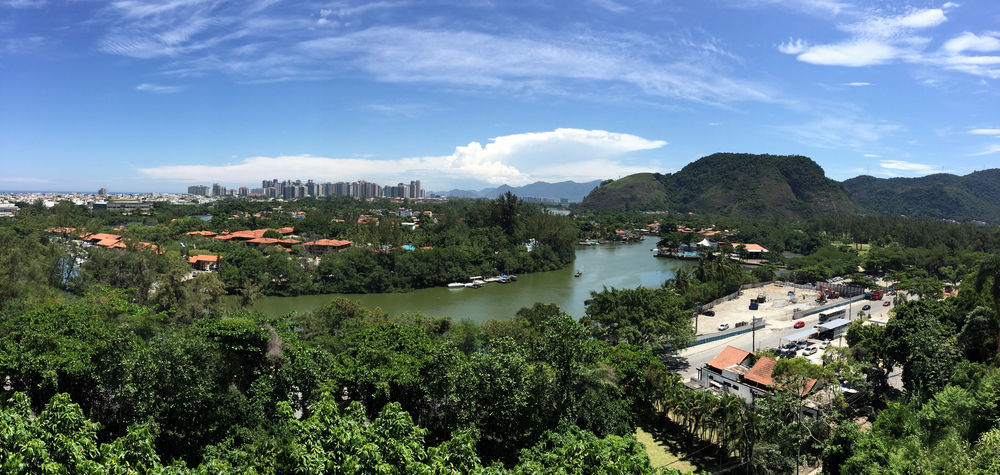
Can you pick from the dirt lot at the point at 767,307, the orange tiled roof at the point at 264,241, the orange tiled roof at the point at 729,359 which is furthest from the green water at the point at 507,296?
the orange tiled roof at the point at 264,241

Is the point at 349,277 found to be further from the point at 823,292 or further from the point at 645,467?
the point at 823,292

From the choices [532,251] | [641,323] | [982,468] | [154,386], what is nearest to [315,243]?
[532,251]

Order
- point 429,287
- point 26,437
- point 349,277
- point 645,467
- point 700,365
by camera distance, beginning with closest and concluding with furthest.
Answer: point 26,437 → point 645,467 → point 700,365 → point 349,277 → point 429,287

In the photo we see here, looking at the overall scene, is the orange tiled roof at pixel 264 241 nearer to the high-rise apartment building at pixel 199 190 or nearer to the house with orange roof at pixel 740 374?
the house with orange roof at pixel 740 374

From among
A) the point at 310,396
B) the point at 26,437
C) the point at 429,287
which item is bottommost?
the point at 429,287

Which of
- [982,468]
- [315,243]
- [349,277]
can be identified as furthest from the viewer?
[315,243]

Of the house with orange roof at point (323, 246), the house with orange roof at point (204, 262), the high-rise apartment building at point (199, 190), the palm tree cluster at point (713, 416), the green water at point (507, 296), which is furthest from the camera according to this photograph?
the high-rise apartment building at point (199, 190)

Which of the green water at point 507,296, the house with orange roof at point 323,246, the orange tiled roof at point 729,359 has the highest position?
the house with orange roof at point 323,246

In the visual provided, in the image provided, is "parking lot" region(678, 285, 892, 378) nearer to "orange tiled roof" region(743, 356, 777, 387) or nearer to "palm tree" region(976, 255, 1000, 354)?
"orange tiled roof" region(743, 356, 777, 387)
